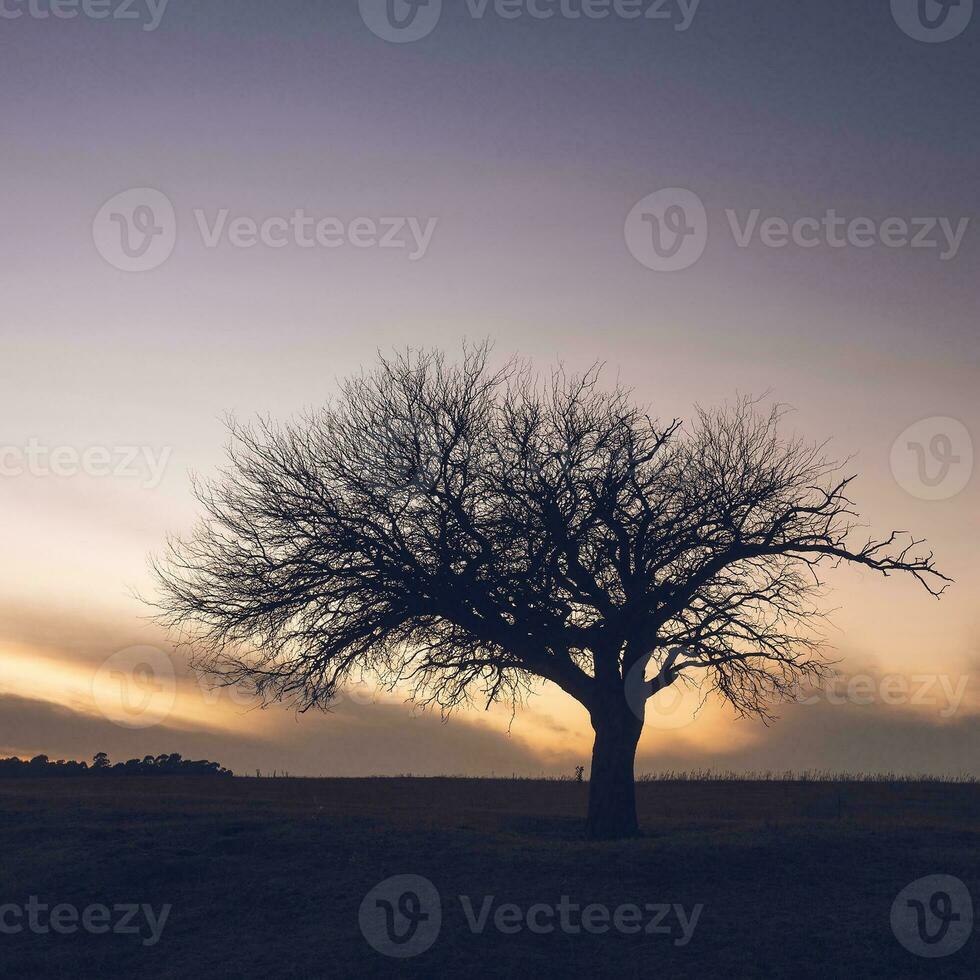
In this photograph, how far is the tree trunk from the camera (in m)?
22.9

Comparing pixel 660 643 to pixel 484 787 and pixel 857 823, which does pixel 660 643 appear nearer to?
pixel 857 823

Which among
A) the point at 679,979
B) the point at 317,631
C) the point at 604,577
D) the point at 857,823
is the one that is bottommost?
the point at 679,979

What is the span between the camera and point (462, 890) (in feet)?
57.7

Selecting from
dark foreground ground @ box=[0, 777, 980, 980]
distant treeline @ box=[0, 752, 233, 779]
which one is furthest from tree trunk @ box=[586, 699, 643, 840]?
distant treeline @ box=[0, 752, 233, 779]

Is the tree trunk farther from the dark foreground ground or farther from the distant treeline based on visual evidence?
the distant treeline

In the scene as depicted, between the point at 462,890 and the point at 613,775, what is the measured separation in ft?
21.3

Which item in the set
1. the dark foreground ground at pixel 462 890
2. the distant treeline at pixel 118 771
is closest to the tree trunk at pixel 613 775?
the dark foreground ground at pixel 462 890

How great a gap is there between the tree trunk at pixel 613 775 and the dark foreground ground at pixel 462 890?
1150mm

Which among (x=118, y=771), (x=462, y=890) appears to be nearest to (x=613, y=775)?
(x=462, y=890)

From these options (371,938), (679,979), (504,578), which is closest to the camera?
(679,979)

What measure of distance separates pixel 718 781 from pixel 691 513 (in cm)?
2208

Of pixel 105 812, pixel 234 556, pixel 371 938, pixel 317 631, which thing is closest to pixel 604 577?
pixel 317 631

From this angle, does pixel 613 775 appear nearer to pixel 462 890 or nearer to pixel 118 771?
pixel 462 890

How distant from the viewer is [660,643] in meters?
24.0
